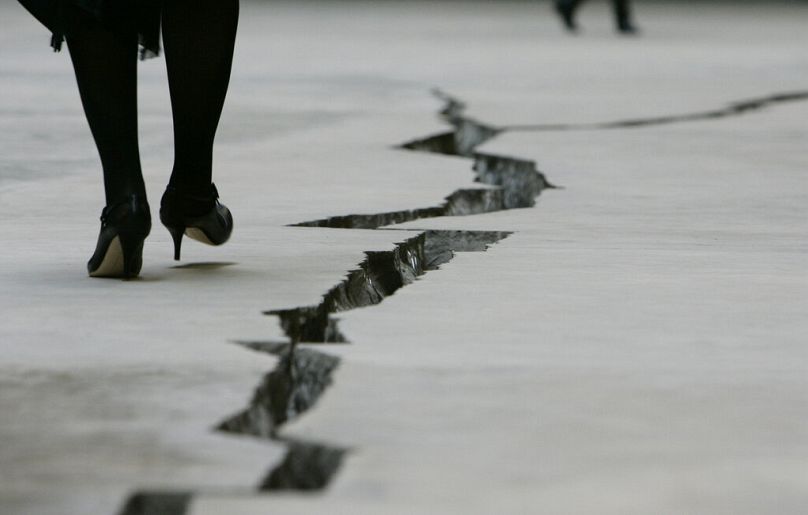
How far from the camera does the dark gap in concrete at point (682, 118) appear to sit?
3.22 m

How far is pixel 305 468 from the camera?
2.80 ft

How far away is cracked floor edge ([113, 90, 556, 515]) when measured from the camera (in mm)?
832

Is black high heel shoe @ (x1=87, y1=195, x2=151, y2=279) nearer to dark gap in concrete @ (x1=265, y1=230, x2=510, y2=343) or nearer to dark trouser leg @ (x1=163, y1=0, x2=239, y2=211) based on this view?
dark trouser leg @ (x1=163, y1=0, x2=239, y2=211)

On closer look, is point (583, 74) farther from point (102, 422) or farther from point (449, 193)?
point (102, 422)

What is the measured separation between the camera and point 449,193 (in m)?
2.14

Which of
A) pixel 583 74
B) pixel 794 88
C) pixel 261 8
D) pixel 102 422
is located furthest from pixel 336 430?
pixel 261 8

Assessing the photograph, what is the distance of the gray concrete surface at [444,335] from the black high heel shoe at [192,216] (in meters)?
0.04

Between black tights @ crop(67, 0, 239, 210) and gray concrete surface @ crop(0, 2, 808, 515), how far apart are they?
117 mm

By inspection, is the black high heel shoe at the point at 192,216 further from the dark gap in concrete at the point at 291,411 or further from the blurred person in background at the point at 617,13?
the blurred person in background at the point at 617,13

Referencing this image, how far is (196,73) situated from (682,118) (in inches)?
84.8

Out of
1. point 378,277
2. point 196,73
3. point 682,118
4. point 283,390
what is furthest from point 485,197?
point 682,118

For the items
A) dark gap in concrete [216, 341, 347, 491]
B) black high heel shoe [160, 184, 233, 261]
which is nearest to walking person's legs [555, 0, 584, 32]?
black high heel shoe [160, 184, 233, 261]

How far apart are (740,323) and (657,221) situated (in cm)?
67

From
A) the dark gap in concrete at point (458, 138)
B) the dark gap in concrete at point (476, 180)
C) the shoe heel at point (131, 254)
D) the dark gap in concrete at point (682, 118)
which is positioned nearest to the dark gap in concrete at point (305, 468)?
the shoe heel at point (131, 254)
